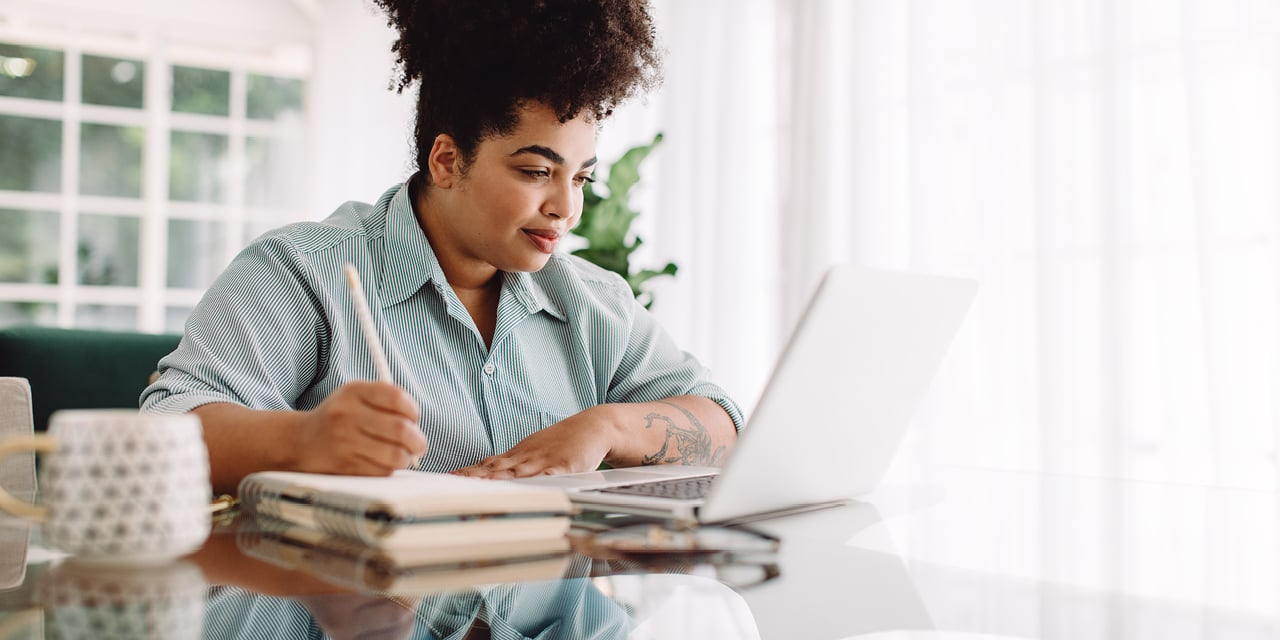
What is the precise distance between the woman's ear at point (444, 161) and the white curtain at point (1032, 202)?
1.47 meters

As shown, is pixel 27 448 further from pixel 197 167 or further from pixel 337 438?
pixel 197 167

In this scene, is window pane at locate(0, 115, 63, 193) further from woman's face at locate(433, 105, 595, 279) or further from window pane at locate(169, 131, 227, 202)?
woman's face at locate(433, 105, 595, 279)

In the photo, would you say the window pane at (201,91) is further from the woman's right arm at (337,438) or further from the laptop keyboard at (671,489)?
the laptop keyboard at (671,489)

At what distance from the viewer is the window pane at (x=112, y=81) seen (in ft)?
15.2

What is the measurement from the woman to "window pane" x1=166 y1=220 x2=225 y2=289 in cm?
372

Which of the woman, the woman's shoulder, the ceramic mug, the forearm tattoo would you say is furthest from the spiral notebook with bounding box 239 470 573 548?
the woman's shoulder

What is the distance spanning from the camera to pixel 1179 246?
209 centimetres

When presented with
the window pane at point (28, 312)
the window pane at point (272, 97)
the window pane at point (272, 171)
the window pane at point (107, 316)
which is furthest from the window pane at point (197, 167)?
the window pane at point (28, 312)

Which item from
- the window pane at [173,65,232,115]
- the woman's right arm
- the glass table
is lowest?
the glass table

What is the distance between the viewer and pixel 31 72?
453cm

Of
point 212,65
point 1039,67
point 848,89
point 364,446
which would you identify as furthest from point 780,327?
point 212,65

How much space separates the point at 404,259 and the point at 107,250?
3.95 m

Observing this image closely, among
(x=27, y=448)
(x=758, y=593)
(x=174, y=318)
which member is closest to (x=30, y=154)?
(x=174, y=318)

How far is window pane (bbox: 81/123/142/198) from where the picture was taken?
15.2ft
